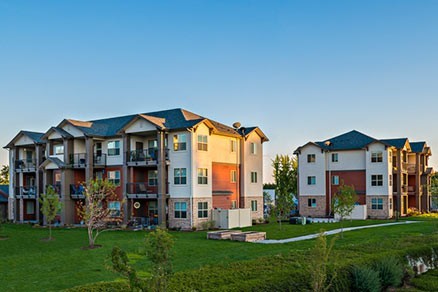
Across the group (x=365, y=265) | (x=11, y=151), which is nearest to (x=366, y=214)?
(x=365, y=265)

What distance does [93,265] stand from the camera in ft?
60.6

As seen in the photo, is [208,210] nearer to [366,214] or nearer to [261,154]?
[261,154]

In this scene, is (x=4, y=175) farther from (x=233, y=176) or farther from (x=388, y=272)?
(x=388, y=272)

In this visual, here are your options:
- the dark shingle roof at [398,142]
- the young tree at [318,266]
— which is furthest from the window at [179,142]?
the dark shingle roof at [398,142]

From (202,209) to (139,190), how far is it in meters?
5.84

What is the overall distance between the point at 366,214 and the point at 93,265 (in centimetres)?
3529

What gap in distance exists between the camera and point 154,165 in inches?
1432

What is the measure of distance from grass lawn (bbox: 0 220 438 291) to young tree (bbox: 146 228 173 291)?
2.68m

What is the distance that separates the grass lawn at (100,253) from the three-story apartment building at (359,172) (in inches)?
732

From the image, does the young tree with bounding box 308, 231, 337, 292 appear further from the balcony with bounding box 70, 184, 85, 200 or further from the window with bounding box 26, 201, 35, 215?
the window with bounding box 26, 201, 35, 215

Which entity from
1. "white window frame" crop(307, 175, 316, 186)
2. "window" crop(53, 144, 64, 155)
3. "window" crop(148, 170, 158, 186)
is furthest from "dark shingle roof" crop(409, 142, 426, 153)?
"window" crop(53, 144, 64, 155)

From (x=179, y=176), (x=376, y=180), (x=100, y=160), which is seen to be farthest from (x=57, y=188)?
(x=376, y=180)

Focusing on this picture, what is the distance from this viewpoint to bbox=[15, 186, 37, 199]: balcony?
146 feet

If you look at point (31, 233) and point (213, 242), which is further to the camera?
point (31, 233)
